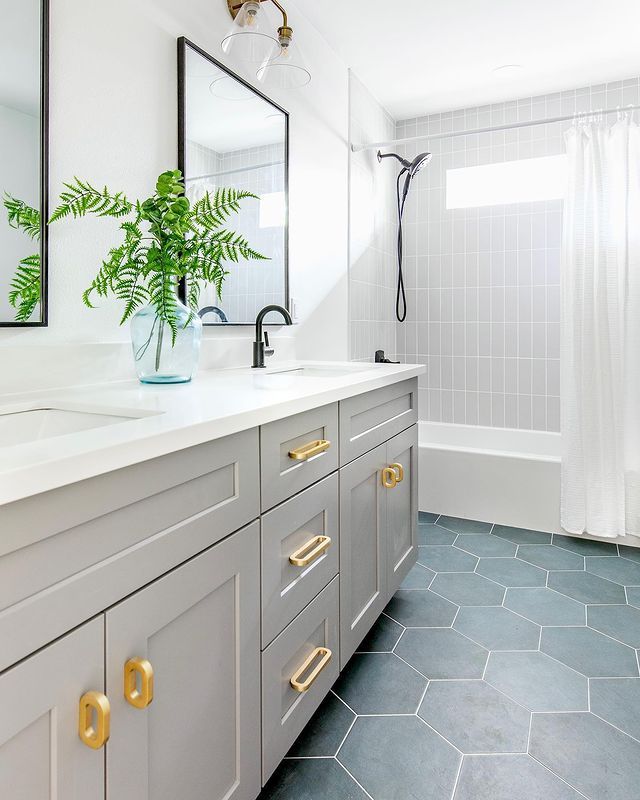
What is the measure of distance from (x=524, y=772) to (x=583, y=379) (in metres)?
1.90

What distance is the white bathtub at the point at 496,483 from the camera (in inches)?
116

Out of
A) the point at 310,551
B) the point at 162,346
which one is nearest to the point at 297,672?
the point at 310,551

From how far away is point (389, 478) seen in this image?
1.86 meters

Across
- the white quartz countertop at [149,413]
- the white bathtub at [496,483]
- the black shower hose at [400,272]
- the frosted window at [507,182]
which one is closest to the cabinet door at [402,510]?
the white quartz countertop at [149,413]

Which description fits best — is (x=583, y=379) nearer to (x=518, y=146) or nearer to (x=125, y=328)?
(x=518, y=146)

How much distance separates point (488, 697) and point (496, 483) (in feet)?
5.15

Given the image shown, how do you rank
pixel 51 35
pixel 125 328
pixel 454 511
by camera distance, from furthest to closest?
1. pixel 454 511
2. pixel 125 328
3. pixel 51 35

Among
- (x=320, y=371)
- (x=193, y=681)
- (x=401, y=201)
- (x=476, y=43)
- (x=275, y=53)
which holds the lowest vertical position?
(x=193, y=681)

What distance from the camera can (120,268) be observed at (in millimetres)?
1381

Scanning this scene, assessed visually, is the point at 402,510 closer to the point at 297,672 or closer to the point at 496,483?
the point at 297,672

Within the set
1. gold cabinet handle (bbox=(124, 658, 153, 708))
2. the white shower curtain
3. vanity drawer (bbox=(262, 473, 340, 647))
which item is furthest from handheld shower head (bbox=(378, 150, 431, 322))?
gold cabinet handle (bbox=(124, 658, 153, 708))

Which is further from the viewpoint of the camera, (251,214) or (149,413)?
(251,214)

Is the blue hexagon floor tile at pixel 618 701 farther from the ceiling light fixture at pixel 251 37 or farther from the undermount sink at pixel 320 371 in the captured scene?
the ceiling light fixture at pixel 251 37

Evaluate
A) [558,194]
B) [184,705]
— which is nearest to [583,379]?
→ [558,194]
